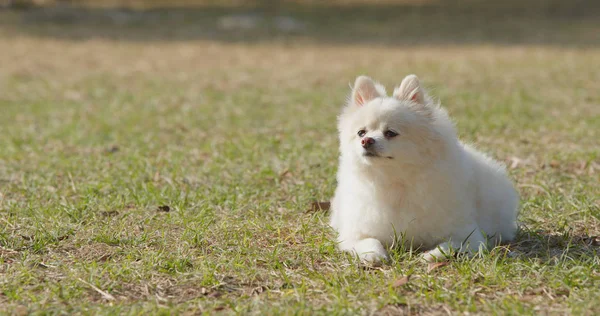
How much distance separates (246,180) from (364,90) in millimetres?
2027

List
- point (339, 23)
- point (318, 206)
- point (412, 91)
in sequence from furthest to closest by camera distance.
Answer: point (339, 23) < point (318, 206) < point (412, 91)

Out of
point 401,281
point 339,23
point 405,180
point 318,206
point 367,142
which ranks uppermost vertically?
point 367,142

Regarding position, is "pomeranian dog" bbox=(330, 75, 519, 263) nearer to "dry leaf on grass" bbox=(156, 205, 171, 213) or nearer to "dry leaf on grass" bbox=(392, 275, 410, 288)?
"dry leaf on grass" bbox=(392, 275, 410, 288)

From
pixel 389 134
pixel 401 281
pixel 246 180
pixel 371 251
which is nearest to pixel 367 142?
pixel 389 134

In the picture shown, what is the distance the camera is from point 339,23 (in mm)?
20672

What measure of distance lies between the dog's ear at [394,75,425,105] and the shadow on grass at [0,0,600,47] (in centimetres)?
1329

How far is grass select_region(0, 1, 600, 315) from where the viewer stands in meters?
3.53

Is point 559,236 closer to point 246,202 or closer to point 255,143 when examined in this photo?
point 246,202

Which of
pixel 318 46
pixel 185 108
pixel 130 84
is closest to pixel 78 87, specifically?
pixel 130 84

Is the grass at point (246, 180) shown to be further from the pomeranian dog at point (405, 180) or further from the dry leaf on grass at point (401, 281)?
the pomeranian dog at point (405, 180)

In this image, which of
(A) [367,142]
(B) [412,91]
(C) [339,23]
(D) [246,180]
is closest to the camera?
(A) [367,142]

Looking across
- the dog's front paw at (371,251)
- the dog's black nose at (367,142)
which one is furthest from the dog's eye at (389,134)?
the dog's front paw at (371,251)

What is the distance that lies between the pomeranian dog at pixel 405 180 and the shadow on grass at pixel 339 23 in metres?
13.4

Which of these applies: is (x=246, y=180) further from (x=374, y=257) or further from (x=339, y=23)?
(x=339, y=23)
